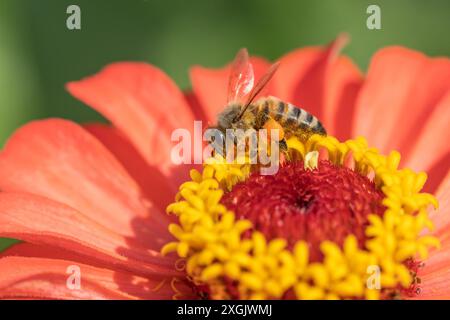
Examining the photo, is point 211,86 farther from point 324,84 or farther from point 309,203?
point 309,203

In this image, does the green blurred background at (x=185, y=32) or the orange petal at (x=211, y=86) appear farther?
the green blurred background at (x=185, y=32)

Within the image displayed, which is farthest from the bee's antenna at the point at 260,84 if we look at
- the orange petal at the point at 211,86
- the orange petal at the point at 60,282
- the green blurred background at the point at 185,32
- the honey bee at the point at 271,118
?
the green blurred background at the point at 185,32

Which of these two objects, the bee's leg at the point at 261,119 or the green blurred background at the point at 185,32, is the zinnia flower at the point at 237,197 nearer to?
the bee's leg at the point at 261,119

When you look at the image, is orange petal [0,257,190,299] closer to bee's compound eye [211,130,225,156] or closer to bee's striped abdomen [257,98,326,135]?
bee's compound eye [211,130,225,156]

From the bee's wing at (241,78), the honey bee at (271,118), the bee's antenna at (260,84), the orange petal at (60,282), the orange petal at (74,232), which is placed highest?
the bee's wing at (241,78)

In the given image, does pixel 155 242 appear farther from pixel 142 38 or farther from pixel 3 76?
pixel 142 38
